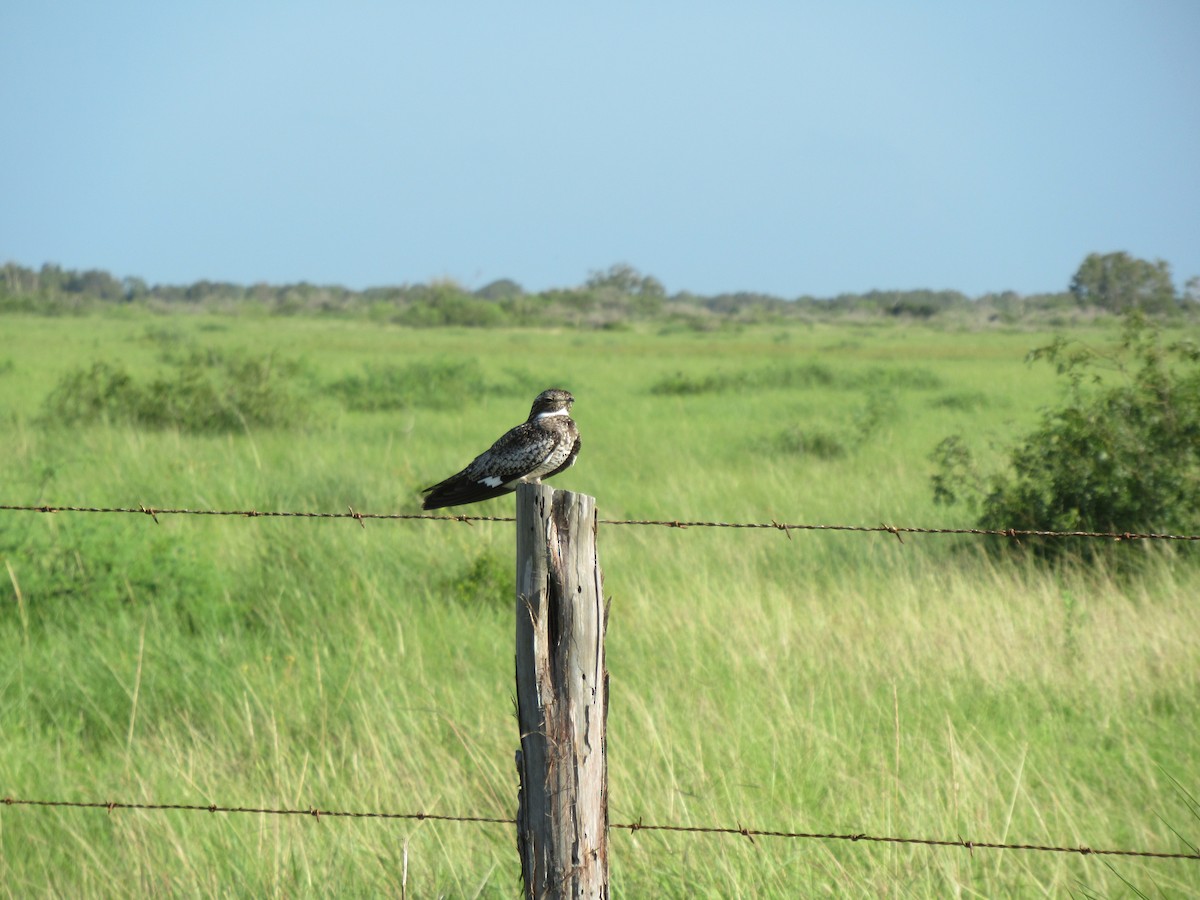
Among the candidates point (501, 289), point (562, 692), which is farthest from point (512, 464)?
point (501, 289)

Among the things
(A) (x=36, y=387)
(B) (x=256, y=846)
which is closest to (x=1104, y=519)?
(B) (x=256, y=846)

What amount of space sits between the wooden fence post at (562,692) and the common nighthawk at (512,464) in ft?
3.27

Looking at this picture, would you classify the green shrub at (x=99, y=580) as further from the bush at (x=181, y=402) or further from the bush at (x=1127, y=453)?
the bush at (x=181, y=402)

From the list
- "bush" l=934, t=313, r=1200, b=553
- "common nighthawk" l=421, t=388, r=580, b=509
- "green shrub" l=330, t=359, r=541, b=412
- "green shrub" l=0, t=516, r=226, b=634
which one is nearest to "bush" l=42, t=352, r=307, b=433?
"green shrub" l=330, t=359, r=541, b=412

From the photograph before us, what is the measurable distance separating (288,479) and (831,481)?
565 cm

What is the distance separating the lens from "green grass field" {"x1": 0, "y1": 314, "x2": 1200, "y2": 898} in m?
3.71

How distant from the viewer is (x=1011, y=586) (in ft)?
23.4

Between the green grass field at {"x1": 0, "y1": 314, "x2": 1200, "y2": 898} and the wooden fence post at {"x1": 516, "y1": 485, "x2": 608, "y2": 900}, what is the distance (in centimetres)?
110

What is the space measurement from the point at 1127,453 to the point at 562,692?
7009 millimetres

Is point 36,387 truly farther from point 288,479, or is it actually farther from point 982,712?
point 982,712

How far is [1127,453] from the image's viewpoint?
26.7 feet

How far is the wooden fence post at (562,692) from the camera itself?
2367mm

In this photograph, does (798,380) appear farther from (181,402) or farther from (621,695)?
(621,695)

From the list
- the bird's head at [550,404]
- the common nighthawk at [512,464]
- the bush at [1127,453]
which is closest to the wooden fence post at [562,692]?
the common nighthawk at [512,464]
